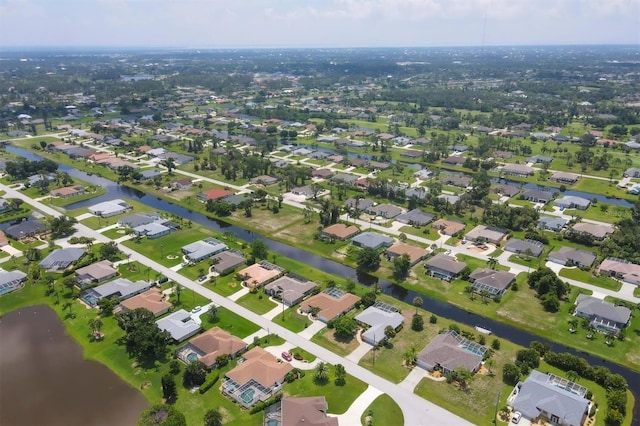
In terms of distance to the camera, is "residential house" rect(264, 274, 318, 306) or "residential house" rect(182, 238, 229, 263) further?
"residential house" rect(182, 238, 229, 263)

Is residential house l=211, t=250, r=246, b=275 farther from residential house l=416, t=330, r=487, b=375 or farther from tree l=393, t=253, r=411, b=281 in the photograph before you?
residential house l=416, t=330, r=487, b=375

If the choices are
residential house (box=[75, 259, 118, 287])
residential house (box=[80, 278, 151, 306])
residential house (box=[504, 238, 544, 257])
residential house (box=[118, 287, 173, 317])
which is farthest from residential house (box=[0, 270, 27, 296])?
residential house (box=[504, 238, 544, 257])

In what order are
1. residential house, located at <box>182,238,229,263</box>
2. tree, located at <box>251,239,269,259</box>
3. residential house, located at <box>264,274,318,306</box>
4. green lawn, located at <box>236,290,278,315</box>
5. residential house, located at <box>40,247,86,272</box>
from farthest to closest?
residential house, located at <box>182,238,229,263</box>, tree, located at <box>251,239,269,259</box>, residential house, located at <box>40,247,86,272</box>, residential house, located at <box>264,274,318,306</box>, green lawn, located at <box>236,290,278,315</box>

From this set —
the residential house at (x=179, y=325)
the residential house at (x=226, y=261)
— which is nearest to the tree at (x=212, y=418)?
the residential house at (x=179, y=325)

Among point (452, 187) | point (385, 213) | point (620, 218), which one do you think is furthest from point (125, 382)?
point (620, 218)

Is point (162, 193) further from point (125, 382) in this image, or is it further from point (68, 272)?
point (125, 382)

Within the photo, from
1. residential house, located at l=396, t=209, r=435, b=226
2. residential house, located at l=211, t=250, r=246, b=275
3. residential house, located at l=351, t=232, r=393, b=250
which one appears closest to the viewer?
residential house, located at l=211, t=250, r=246, b=275

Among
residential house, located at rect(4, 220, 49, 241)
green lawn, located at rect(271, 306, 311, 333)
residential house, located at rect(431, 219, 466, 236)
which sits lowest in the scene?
green lawn, located at rect(271, 306, 311, 333)
